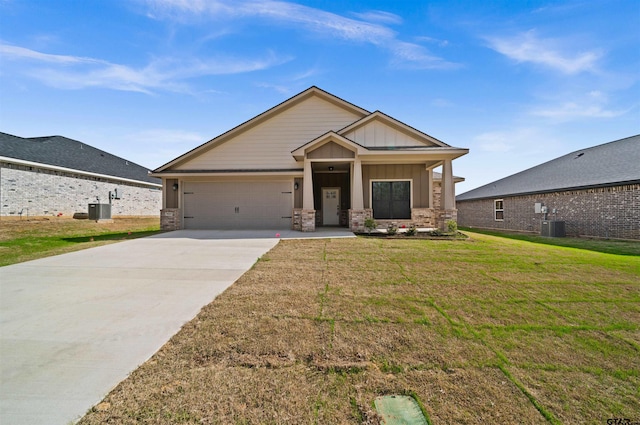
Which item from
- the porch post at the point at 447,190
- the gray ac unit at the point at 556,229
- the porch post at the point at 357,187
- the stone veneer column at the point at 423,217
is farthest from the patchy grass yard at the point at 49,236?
the gray ac unit at the point at 556,229

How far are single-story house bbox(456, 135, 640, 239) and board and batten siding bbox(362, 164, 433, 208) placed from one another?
5854mm

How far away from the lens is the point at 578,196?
1226 centimetres

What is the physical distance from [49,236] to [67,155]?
9.74 m

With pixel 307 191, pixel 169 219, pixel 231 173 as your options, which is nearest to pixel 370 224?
pixel 307 191

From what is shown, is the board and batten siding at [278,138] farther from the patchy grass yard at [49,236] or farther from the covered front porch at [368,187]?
the patchy grass yard at [49,236]

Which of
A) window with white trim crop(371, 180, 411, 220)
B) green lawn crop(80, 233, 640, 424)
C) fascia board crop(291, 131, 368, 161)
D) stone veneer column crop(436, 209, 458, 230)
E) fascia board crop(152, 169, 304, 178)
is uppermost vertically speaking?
fascia board crop(291, 131, 368, 161)

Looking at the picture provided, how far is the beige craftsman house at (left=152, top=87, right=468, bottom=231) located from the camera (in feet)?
43.6

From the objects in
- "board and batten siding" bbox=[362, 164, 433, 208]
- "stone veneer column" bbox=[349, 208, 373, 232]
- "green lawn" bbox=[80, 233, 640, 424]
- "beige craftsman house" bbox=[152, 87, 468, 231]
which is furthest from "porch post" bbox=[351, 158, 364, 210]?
"green lawn" bbox=[80, 233, 640, 424]

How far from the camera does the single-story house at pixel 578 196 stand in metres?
10.7

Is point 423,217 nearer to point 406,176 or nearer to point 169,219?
point 406,176

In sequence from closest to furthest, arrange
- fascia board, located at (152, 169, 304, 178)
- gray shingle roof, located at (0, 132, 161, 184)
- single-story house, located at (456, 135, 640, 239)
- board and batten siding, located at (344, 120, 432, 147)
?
single-story house, located at (456, 135, 640, 239) → board and batten siding, located at (344, 120, 432, 147) → fascia board, located at (152, 169, 304, 178) → gray shingle roof, located at (0, 132, 161, 184)

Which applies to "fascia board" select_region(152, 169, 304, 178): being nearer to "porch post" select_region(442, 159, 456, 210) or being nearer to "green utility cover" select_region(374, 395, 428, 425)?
"porch post" select_region(442, 159, 456, 210)

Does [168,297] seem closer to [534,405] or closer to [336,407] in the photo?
[336,407]

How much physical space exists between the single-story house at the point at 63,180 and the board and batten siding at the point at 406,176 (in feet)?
60.2
